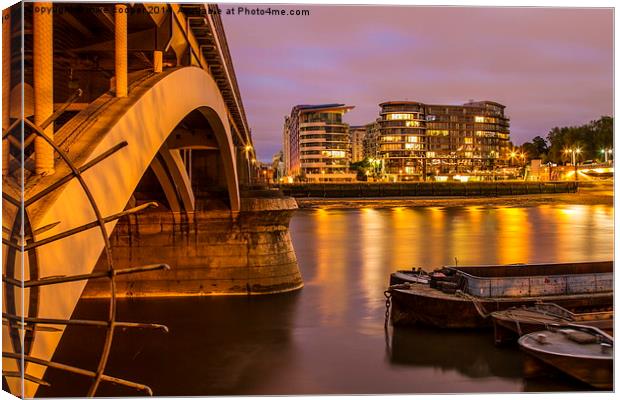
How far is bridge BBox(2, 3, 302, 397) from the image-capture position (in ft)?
11.6

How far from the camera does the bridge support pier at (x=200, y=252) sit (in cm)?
1523

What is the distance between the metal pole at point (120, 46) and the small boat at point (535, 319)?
7.54 meters

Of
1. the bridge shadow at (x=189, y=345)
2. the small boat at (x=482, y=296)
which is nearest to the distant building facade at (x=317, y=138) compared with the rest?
the bridge shadow at (x=189, y=345)

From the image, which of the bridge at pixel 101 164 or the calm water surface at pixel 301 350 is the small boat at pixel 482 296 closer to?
the calm water surface at pixel 301 350

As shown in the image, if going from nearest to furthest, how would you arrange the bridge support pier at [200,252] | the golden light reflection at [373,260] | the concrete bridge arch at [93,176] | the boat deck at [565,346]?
the concrete bridge arch at [93,176] < the boat deck at [565,346] < the bridge support pier at [200,252] < the golden light reflection at [373,260]

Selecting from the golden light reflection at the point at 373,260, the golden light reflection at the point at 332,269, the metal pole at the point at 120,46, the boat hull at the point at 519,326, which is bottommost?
the golden light reflection at the point at 373,260

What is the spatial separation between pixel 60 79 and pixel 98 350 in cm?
613

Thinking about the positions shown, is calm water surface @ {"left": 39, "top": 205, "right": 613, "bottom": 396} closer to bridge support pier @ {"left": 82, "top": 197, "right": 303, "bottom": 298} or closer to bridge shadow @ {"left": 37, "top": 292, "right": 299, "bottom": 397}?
bridge shadow @ {"left": 37, "top": 292, "right": 299, "bottom": 397}

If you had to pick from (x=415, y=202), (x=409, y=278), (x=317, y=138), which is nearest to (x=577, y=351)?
(x=409, y=278)

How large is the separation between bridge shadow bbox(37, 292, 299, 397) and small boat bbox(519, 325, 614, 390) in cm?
414

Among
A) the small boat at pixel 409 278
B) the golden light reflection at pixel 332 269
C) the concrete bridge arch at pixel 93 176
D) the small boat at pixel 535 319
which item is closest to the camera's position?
the concrete bridge arch at pixel 93 176

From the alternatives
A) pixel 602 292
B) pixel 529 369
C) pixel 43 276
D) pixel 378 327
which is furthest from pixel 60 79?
pixel 602 292

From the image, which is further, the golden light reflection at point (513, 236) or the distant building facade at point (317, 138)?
the distant building facade at point (317, 138)

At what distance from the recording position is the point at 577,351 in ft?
28.2
